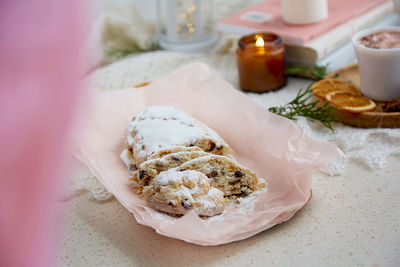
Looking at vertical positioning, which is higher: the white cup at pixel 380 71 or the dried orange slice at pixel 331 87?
the white cup at pixel 380 71

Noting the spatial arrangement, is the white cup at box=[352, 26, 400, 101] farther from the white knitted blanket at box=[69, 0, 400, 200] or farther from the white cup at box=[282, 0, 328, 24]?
the white cup at box=[282, 0, 328, 24]

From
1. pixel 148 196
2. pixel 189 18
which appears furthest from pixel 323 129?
pixel 189 18

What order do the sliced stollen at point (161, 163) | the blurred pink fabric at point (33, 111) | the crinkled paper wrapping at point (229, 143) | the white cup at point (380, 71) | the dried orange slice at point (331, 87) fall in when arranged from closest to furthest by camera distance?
the blurred pink fabric at point (33, 111)
the crinkled paper wrapping at point (229, 143)
the sliced stollen at point (161, 163)
the white cup at point (380, 71)
the dried orange slice at point (331, 87)

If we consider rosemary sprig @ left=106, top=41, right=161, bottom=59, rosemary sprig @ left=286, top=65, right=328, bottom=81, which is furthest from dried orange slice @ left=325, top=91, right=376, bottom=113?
rosemary sprig @ left=106, top=41, right=161, bottom=59

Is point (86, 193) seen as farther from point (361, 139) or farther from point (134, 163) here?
point (361, 139)

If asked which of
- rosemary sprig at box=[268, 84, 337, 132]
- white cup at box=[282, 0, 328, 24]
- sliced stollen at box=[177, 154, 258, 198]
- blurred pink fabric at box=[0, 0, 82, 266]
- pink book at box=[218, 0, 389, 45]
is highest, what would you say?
blurred pink fabric at box=[0, 0, 82, 266]

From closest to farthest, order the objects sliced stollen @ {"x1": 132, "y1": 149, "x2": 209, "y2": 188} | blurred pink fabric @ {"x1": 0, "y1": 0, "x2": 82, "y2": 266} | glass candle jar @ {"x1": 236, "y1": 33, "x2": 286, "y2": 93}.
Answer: blurred pink fabric @ {"x1": 0, "y1": 0, "x2": 82, "y2": 266} < sliced stollen @ {"x1": 132, "y1": 149, "x2": 209, "y2": 188} < glass candle jar @ {"x1": 236, "y1": 33, "x2": 286, "y2": 93}

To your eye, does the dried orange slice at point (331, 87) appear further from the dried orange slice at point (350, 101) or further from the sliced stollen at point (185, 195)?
the sliced stollen at point (185, 195)

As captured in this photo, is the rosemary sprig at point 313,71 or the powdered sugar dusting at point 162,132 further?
the rosemary sprig at point 313,71

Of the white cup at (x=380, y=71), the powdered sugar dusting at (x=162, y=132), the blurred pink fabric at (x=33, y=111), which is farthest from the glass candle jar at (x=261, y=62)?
the blurred pink fabric at (x=33, y=111)
